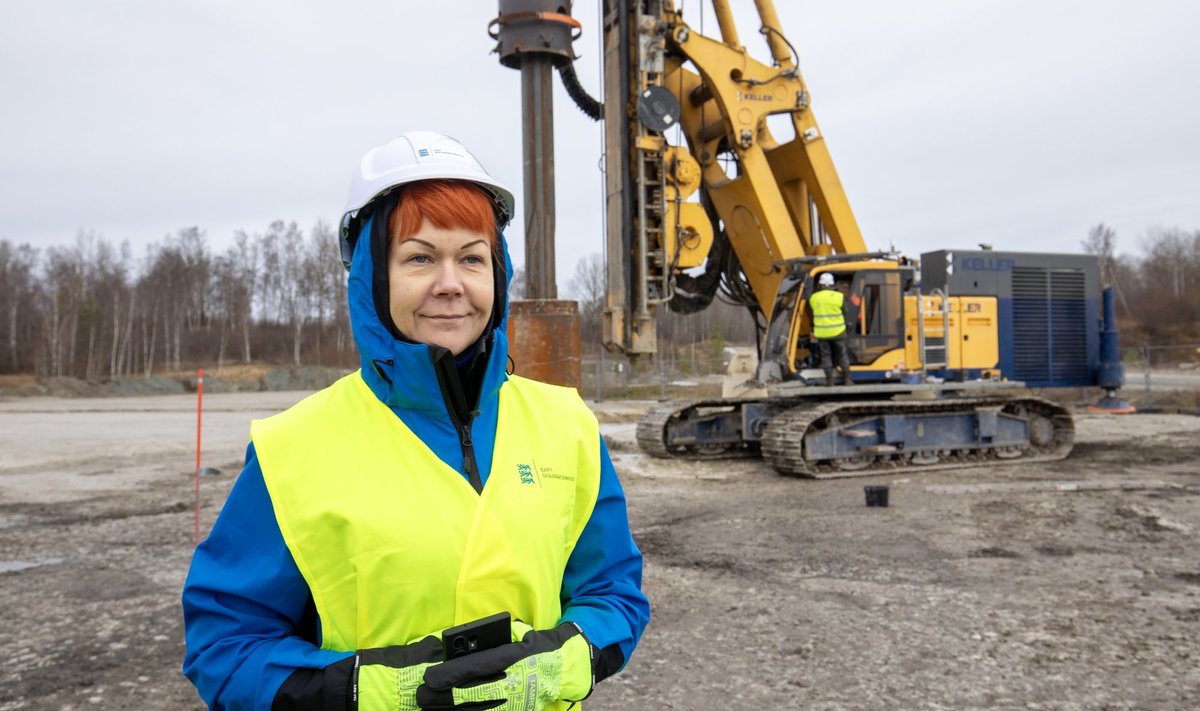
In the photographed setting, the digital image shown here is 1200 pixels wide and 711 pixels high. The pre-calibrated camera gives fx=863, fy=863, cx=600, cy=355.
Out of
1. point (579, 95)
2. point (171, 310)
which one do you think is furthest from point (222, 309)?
point (579, 95)

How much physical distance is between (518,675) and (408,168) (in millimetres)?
1029

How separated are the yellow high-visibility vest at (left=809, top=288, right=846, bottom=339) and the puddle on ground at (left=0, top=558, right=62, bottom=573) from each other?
8748 millimetres

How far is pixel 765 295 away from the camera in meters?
13.1

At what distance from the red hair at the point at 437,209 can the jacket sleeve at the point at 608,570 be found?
2.07 ft

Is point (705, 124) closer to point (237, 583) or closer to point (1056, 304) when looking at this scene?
point (1056, 304)

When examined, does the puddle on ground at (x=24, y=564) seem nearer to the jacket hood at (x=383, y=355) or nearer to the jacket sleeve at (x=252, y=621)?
the jacket sleeve at (x=252, y=621)

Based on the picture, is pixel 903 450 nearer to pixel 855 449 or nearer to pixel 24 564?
pixel 855 449

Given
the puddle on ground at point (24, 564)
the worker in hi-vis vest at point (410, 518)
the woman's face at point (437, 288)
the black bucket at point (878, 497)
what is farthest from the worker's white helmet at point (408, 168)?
the black bucket at point (878, 497)

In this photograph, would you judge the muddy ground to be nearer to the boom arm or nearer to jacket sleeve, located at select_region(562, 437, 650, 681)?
jacket sleeve, located at select_region(562, 437, 650, 681)

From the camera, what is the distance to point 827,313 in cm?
1130

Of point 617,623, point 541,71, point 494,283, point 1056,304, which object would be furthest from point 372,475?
A: point 1056,304

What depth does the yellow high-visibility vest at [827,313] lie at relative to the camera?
442 inches

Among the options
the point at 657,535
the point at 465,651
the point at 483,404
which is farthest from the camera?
the point at 657,535

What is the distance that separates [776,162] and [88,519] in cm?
1027
